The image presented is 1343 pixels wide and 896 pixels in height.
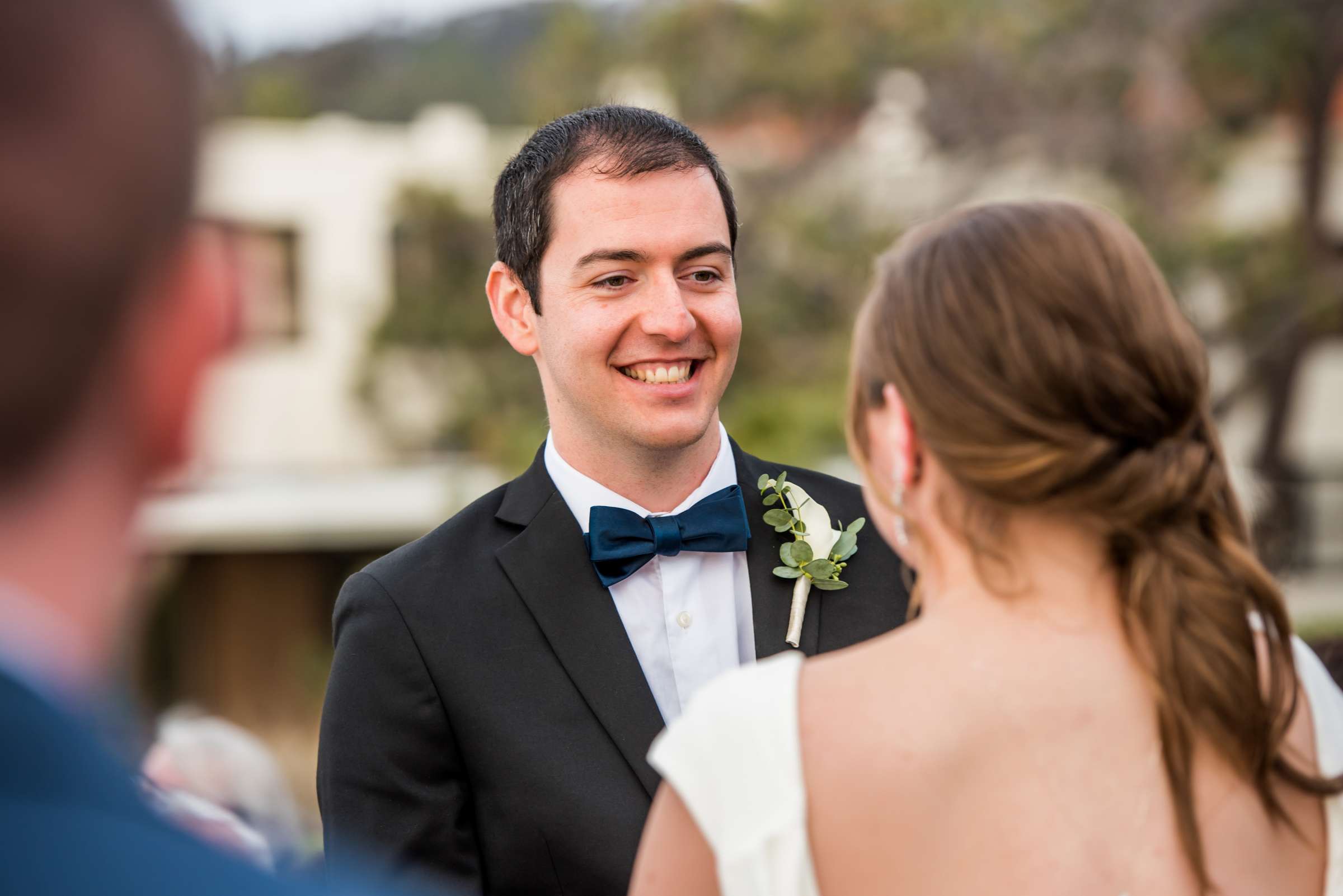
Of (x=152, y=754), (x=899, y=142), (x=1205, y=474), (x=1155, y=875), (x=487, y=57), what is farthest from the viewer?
(x=487, y=57)

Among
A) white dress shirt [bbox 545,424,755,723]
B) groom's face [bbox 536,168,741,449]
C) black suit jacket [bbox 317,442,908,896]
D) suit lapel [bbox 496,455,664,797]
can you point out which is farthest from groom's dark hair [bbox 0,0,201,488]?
groom's face [bbox 536,168,741,449]

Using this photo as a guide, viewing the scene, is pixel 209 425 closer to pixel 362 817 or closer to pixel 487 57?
pixel 362 817

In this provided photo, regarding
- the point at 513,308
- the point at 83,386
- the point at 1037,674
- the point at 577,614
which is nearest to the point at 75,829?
the point at 83,386

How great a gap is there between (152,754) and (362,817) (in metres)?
0.82

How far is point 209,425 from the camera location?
0.83 metres

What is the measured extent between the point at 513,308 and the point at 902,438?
1.56 metres

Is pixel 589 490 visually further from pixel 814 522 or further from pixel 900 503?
pixel 900 503

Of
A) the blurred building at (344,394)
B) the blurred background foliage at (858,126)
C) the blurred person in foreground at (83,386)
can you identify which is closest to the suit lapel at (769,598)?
the blurred person in foreground at (83,386)

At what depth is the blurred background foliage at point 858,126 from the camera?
1380cm

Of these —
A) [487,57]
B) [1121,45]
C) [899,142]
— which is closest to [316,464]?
[899,142]

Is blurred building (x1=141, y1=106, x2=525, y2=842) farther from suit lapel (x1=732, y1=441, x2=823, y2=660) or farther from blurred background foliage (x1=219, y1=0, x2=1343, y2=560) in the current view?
suit lapel (x1=732, y1=441, x2=823, y2=660)

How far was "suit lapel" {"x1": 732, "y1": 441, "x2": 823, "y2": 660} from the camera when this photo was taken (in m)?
2.74

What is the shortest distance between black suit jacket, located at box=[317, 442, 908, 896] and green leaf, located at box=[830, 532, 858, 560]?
14cm

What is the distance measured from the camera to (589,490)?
2934 mm
